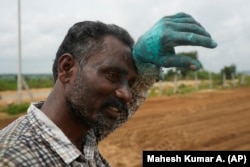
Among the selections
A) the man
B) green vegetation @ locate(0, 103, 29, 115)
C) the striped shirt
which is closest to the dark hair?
the man

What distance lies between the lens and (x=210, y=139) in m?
9.34

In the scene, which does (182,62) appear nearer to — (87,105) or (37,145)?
(87,105)

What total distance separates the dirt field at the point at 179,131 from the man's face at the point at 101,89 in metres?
5.60

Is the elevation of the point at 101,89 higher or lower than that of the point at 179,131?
higher

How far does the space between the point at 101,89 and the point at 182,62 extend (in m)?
0.37

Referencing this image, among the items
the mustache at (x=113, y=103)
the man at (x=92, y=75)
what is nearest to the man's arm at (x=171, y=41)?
the man at (x=92, y=75)

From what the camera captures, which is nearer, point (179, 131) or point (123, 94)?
point (123, 94)

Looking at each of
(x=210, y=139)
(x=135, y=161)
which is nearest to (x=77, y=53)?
(x=135, y=161)

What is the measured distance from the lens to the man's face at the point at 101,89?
175 centimetres

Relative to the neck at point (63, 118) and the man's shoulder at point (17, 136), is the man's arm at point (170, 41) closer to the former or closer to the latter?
the neck at point (63, 118)

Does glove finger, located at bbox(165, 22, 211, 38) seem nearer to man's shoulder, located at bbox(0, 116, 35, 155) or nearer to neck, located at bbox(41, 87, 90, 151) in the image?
neck, located at bbox(41, 87, 90, 151)

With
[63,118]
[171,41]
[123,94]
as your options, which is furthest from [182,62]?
[63,118]

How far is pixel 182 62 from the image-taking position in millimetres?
1672

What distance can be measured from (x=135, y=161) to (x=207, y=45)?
6094 millimetres
